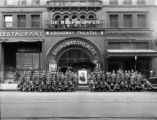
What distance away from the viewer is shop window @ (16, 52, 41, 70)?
40.8 metres

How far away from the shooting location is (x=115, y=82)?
2533 centimetres

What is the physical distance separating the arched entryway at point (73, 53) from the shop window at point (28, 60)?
2350mm

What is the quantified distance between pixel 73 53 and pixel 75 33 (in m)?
2.28

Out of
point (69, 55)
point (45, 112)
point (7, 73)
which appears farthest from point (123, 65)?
point (45, 112)

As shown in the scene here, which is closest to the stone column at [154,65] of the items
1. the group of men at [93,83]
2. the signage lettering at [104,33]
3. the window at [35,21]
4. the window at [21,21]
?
the signage lettering at [104,33]

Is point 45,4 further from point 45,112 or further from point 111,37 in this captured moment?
point 45,112

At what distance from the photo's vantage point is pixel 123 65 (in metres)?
40.7

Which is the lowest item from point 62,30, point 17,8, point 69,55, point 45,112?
point 45,112

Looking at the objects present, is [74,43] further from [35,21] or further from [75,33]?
[35,21]

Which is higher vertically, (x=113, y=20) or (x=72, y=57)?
(x=113, y=20)

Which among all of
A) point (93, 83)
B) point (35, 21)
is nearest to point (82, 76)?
point (93, 83)

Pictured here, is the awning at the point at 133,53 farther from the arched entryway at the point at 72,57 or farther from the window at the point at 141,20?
the window at the point at 141,20

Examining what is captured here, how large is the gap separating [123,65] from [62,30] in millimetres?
8072

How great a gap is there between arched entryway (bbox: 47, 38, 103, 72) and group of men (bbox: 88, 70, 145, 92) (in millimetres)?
13903
